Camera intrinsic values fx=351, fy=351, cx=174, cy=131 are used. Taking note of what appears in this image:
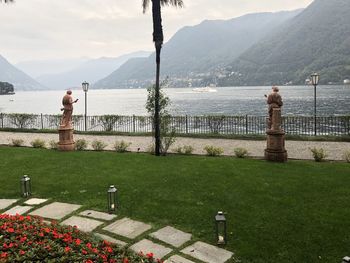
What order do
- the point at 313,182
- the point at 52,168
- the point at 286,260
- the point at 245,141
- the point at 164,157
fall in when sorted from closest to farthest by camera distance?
the point at 286,260, the point at 313,182, the point at 52,168, the point at 164,157, the point at 245,141

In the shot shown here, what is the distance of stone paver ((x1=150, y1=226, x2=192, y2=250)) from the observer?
6312 mm

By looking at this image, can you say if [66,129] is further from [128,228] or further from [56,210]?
[128,228]

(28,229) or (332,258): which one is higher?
(28,229)

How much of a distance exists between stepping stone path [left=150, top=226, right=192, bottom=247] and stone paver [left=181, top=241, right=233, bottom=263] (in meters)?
0.27

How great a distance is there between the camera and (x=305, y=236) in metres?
6.55

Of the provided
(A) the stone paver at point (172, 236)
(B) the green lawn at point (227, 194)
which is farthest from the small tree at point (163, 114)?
(A) the stone paver at point (172, 236)

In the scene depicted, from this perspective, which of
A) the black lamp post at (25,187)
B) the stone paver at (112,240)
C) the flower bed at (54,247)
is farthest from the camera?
the black lamp post at (25,187)

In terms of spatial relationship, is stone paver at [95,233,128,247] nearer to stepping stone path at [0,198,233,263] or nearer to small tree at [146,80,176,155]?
stepping stone path at [0,198,233,263]

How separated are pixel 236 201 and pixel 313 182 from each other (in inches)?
124

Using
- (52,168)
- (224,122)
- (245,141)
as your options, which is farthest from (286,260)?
(224,122)

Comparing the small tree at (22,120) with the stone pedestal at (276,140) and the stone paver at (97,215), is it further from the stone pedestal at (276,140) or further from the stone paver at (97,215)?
the stone paver at (97,215)

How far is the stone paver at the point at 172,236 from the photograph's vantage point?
6.31m

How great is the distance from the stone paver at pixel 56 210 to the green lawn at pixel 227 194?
1.30ft

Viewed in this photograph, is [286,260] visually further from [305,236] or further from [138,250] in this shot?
[138,250]
